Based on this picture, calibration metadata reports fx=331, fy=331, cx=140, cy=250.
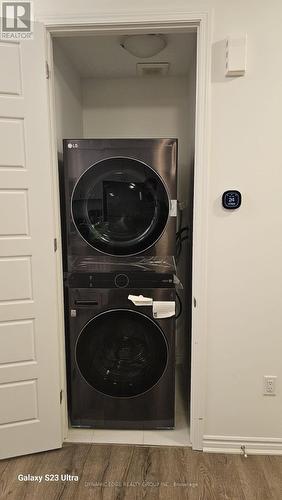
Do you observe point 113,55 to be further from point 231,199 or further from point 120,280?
point 120,280

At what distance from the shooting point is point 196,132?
1.74 m

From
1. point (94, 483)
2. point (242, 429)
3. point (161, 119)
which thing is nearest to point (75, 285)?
point (94, 483)

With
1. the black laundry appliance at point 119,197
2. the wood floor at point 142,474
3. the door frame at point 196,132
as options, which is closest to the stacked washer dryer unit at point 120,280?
the black laundry appliance at point 119,197

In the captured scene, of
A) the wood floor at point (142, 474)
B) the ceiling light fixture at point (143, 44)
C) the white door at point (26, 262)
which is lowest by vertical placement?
the wood floor at point (142, 474)

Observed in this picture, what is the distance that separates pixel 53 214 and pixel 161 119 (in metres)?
1.32

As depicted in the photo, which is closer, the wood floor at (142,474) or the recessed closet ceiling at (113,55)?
the wood floor at (142,474)

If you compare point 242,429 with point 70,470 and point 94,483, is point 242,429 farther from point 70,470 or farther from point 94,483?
point 70,470

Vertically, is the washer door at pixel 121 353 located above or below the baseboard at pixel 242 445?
above

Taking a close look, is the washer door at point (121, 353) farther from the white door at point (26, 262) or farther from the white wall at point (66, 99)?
the white wall at point (66, 99)

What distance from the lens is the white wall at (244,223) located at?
163 cm

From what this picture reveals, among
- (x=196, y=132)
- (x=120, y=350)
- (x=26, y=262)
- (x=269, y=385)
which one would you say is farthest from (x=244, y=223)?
(x=26, y=262)

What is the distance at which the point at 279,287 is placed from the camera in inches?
71.3

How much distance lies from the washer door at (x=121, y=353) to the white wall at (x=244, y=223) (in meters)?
0.34
